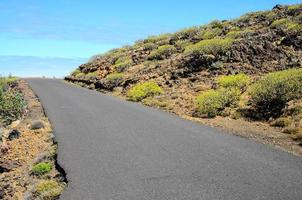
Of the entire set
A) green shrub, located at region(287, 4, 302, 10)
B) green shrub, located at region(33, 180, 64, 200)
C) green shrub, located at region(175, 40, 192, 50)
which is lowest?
green shrub, located at region(33, 180, 64, 200)

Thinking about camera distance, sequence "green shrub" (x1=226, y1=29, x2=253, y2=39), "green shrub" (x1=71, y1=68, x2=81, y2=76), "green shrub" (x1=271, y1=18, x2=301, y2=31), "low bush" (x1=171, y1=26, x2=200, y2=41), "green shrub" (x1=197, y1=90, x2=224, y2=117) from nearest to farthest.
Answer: "green shrub" (x1=197, y1=90, x2=224, y2=117), "green shrub" (x1=271, y1=18, x2=301, y2=31), "green shrub" (x1=226, y1=29, x2=253, y2=39), "low bush" (x1=171, y1=26, x2=200, y2=41), "green shrub" (x1=71, y1=68, x2=81, y2=76)

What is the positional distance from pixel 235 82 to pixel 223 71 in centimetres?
409

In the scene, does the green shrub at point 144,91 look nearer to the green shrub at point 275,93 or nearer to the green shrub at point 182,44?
the green shrub at point 275,93

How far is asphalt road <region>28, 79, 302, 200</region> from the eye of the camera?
29.7 ft

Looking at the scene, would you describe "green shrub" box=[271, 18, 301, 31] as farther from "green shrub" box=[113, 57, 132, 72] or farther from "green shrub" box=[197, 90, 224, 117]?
"green shrub" box=[197, 90, 224, 117]

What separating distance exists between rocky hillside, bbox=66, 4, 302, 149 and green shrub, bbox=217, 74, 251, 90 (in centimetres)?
5

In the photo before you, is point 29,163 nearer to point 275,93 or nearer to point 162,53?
point 275,93

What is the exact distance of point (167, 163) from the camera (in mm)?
11203

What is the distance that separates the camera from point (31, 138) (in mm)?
15570

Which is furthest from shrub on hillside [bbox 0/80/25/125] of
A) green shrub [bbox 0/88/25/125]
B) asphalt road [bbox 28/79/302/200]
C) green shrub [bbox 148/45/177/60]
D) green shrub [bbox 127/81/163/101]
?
green shrub [bbox 148/45/177/60]

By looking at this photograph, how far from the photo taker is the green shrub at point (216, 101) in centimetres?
1919

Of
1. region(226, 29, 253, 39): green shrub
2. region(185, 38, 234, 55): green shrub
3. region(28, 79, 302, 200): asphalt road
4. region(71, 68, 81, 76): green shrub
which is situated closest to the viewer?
region(28, 79, 302, 200): asphalt road

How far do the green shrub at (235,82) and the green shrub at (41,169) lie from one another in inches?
541

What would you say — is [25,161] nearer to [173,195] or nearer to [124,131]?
[124,131]
